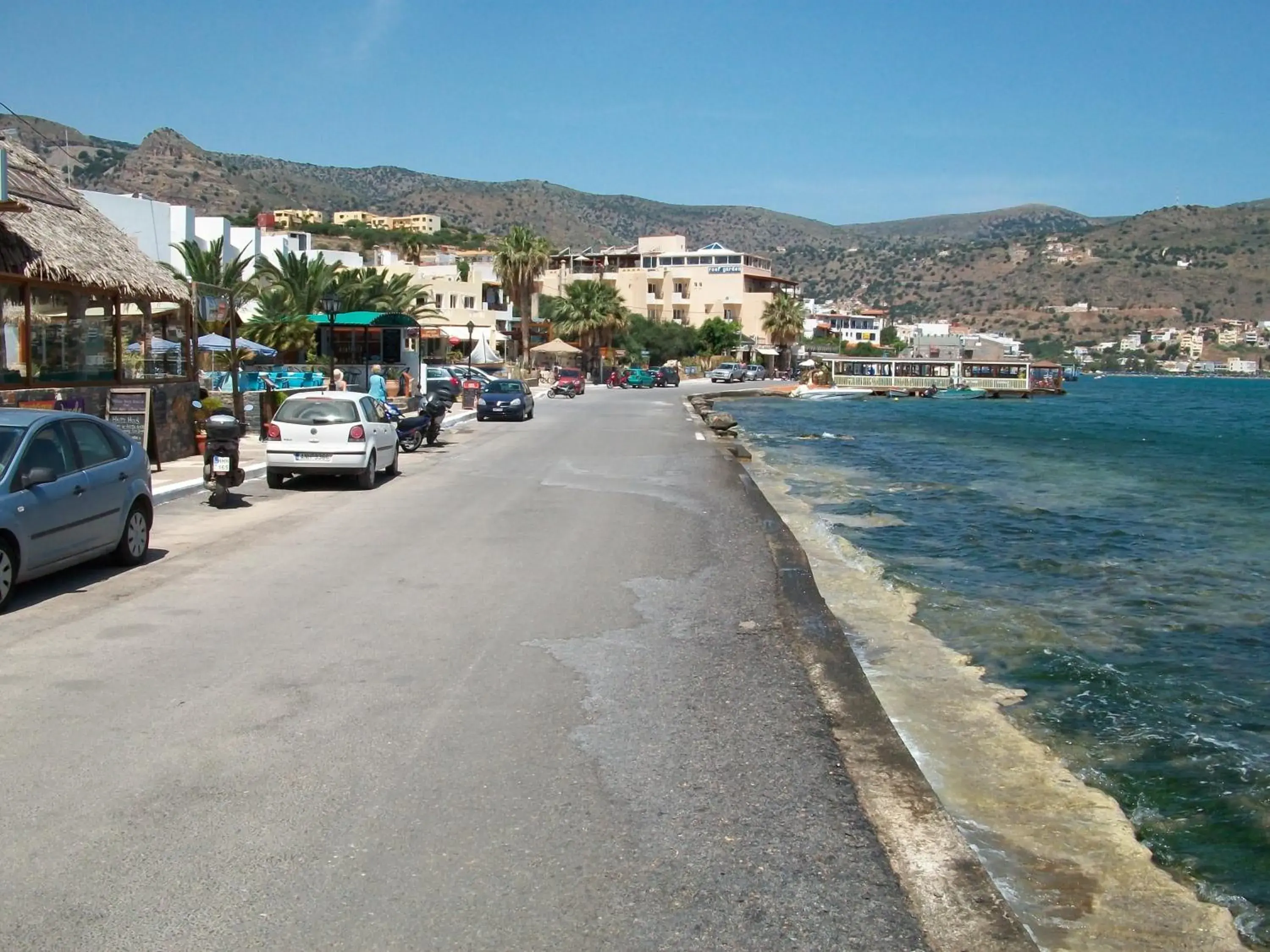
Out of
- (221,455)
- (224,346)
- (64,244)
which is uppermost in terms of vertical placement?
(64,244)

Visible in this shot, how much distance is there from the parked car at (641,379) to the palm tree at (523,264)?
910cm

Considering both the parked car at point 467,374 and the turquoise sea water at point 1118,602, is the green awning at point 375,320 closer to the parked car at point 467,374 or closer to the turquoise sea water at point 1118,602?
the turquoise sea water at point 1118,602

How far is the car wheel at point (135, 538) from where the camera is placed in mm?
11398

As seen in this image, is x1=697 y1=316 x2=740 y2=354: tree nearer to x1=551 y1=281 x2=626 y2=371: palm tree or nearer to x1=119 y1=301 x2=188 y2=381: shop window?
x1=551 y1=281 x2=626 y2=371: palm tree

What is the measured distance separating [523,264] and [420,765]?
8331 centimetres

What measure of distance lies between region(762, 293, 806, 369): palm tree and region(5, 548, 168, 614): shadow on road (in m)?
110

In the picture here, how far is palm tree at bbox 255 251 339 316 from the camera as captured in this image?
50062mm

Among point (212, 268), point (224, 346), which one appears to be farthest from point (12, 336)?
point (212, 268)

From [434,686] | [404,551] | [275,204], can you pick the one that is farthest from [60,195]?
[275,204]

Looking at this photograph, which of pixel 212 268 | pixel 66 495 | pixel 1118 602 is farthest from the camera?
pixel 212 268

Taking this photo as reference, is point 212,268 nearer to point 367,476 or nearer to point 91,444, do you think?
point 367,476

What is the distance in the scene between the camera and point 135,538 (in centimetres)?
1161

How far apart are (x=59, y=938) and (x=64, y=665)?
408 cm

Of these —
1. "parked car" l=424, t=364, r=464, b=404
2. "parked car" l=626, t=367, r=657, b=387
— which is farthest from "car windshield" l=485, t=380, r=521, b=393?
"parked car" l=626, t=367, r=657, b=387
